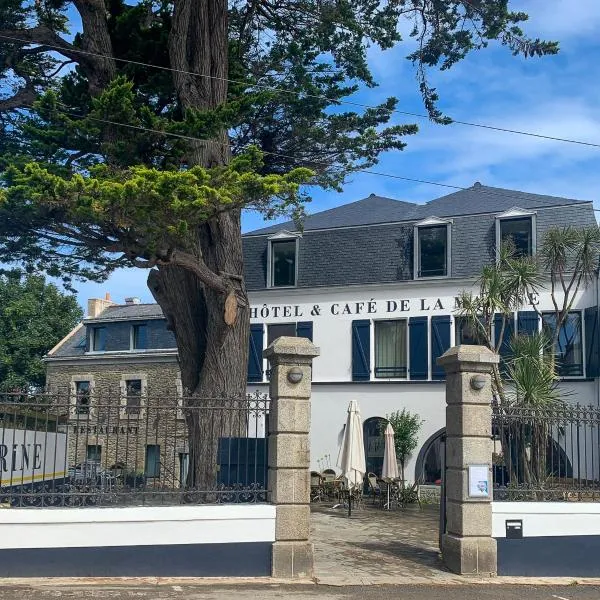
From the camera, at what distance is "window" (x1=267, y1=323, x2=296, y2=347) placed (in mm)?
25047

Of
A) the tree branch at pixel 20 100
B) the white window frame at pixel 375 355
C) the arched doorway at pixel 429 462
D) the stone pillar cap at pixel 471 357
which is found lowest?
the arched doorway at pixel 429 462

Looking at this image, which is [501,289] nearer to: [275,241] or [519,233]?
[519,233]

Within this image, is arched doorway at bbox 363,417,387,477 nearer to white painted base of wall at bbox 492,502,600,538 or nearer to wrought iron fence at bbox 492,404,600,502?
wrought iron fence at bbox 492,404,600,502

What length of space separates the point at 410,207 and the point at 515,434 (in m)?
16.0

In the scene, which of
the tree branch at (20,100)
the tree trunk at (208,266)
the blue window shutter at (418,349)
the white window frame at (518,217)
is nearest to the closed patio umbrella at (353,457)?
the tree trunk at (208,266)

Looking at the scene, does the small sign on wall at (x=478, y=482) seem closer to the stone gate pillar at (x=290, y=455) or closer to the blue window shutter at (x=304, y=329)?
the stone gate pillar at (x=290, y=455)

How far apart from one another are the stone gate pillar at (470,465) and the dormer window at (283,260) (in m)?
15.1

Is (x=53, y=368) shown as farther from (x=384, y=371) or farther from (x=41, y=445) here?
(x=41, y=445)

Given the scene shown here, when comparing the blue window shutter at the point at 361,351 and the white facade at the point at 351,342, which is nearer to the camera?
the white facade at the point at 351,342

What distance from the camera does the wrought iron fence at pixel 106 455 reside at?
369 inches

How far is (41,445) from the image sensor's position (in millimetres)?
9773

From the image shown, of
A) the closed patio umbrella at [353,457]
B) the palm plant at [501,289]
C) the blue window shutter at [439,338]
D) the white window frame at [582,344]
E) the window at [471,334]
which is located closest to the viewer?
the closed patio umbrella at [353,457]

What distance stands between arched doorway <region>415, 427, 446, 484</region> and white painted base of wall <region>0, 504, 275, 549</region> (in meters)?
13.5

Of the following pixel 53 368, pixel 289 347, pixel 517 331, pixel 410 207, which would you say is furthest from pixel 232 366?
pixel 53 368
